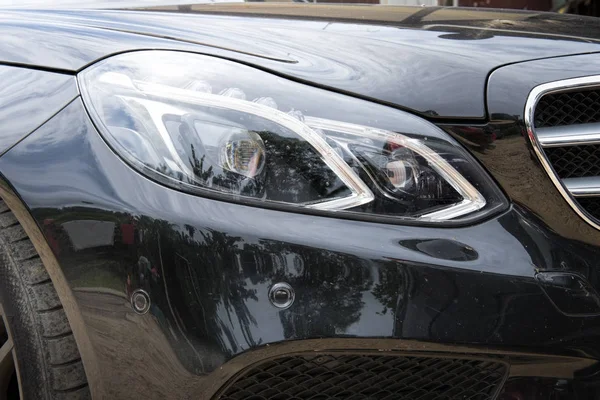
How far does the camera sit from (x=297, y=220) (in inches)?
57.2

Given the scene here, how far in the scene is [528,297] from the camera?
1.46 metres

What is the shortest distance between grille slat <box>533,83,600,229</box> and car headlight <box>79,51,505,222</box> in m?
0.18

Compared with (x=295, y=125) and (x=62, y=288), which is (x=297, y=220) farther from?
(x=62, y=288)

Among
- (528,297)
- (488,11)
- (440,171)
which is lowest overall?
(528,297)

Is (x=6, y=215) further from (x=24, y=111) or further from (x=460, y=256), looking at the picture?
(x=460, y=256)

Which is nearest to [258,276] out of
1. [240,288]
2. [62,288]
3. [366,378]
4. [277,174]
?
[240,288]

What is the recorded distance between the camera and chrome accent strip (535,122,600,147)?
1594 mm

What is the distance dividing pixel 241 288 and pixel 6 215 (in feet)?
1.93

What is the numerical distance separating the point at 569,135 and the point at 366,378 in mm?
669

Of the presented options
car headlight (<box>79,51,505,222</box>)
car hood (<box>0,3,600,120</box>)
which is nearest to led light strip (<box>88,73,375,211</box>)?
car headlight (<box>79,51,505,222</box>)

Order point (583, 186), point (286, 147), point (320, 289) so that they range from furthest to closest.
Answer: point (583, 186), point (286, 147), point (320, 289)

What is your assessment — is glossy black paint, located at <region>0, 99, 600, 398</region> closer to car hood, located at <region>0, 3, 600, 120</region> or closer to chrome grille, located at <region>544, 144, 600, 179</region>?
chrome grille, located at <region>544, 144, 600, 179</region>

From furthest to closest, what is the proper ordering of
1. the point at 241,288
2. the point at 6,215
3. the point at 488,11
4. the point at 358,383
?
1. the point at 488,11
2. the point at 6,215
3. the point at 358,383
4. the point at 241,288

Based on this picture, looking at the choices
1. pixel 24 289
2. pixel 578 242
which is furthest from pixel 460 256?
pixel 24 289
